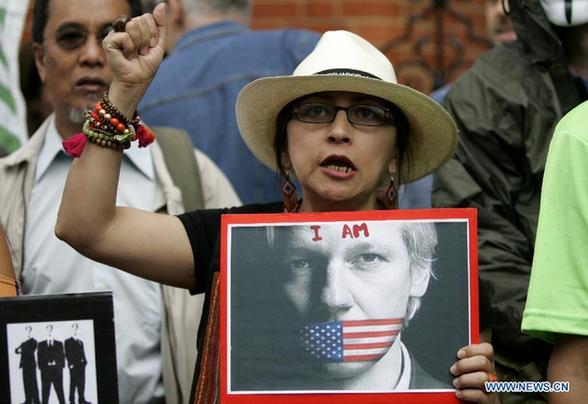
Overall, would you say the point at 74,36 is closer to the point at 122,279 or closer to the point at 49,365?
the point at 122,279

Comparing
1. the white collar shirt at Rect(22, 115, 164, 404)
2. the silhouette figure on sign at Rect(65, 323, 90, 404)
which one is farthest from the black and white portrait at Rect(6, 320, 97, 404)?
the white collar shirt at Rect(22, 115, 164, 404)

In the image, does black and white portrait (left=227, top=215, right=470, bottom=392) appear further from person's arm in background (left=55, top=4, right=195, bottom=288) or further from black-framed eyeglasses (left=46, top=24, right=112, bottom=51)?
black-framed eyeglasses (left=46, top=24, right=112, bottom=51)

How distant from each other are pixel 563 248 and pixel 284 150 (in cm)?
112

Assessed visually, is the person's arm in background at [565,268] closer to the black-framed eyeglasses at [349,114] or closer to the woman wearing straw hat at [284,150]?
the woman wearing straw hat at [284,150]

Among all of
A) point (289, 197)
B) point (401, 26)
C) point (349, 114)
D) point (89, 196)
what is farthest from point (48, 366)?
point (401, 26)

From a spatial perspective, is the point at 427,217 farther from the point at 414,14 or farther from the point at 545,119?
the point at 414,14

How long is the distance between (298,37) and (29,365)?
2433 mm

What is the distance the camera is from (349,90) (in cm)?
345

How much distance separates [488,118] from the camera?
4059 mm

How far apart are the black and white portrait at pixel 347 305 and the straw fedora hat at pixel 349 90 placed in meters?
0.49

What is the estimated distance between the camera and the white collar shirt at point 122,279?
412cm

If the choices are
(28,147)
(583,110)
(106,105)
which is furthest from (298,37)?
(583,110)

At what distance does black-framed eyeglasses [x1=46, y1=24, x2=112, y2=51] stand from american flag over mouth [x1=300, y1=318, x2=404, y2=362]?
189 centimetres

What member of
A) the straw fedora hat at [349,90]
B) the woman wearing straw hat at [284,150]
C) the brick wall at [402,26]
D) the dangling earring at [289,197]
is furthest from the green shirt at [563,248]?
the brick wall at [402,26]
